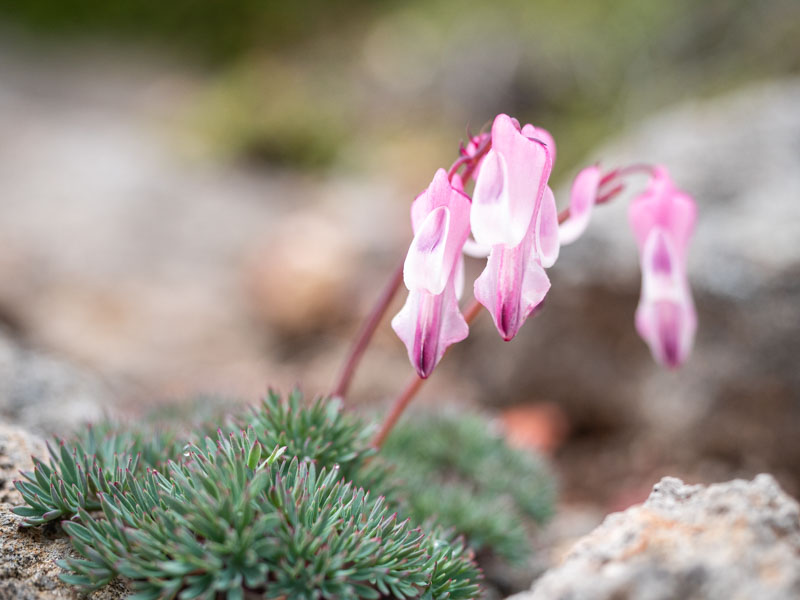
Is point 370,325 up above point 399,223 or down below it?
below

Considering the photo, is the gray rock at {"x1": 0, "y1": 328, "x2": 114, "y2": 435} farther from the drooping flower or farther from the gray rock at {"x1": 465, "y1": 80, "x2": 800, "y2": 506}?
the gray rock at {"x1": 465, "y1": 80, "x2": 800, "y2": 506}

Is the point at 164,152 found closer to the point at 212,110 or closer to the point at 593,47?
the point at 212,110

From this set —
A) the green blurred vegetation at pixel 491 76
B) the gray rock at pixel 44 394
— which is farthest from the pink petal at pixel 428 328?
the green blurred vegetation at pixel 491 76

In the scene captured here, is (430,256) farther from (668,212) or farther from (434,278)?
(668,212)

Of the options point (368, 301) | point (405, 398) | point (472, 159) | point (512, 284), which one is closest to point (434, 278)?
point (512, 284)

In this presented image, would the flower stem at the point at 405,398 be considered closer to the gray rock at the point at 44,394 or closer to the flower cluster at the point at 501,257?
the flower cluster at the point at 501,257

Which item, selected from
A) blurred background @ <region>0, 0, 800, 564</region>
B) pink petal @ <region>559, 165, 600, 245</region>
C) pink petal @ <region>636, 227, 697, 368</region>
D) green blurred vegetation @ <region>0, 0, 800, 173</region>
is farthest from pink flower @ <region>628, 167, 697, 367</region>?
green blurred vegetation @ <region>0, 0, 800, 173</region>

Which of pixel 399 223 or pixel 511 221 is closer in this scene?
pixel 511 221
